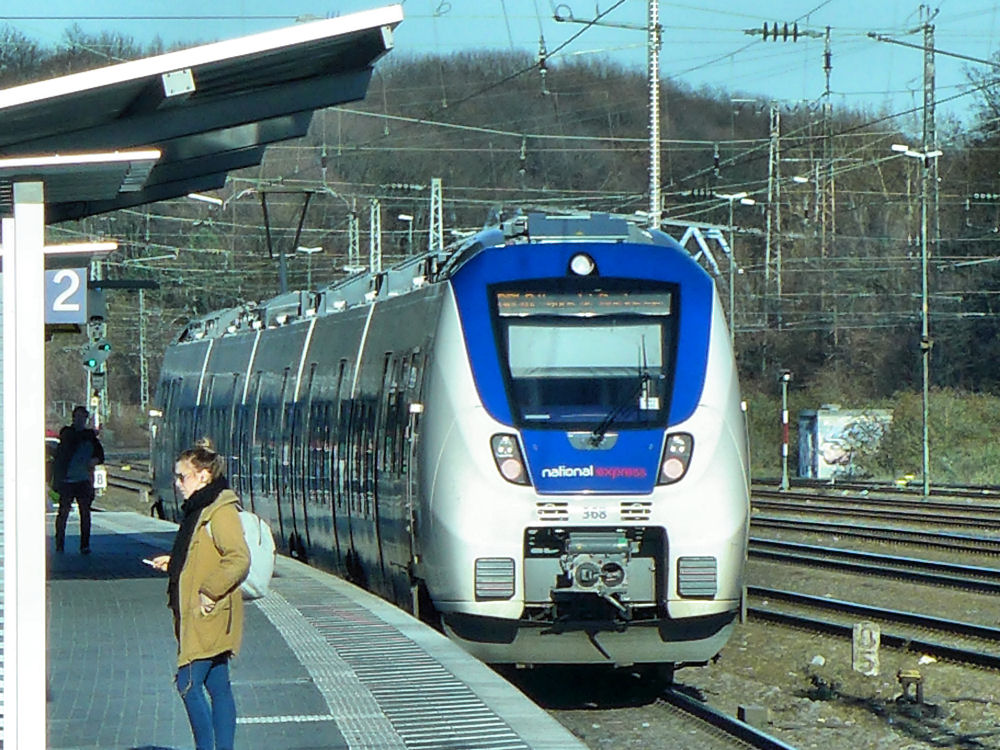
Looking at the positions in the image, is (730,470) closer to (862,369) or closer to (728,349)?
(728,349)

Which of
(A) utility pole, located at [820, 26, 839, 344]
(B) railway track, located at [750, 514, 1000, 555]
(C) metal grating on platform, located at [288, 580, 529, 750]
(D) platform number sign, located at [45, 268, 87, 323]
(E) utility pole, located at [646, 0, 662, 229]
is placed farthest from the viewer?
(A) utility pole, located at [820, 26, 839, 344]

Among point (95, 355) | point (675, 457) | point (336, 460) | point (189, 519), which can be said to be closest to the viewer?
point (189, 519)

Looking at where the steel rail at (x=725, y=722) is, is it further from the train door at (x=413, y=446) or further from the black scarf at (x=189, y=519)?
the black scarf at (x=189, y=519)

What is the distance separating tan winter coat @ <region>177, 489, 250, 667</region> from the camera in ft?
27.6

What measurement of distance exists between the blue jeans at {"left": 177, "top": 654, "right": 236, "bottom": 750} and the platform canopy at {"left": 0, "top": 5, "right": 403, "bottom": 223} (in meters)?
2.23

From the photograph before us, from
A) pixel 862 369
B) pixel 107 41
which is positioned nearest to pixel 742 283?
pixel 862 369

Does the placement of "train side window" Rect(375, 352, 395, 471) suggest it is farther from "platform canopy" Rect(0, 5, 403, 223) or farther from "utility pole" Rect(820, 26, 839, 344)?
"utility pole" Rect(820, 26, 839, 344)

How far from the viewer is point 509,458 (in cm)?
1281

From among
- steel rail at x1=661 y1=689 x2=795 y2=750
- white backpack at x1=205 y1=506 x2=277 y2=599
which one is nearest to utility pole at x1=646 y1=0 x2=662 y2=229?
steel rail at x1=661 y1=689 x2=795 y2=750

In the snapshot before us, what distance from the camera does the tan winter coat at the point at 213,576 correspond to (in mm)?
8406

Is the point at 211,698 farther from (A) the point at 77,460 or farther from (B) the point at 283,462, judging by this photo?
(A) the point at 77,460

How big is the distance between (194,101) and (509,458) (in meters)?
3.30

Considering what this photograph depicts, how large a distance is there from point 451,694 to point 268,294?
5671 cm

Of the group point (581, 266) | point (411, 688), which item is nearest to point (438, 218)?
point (581, 266)
